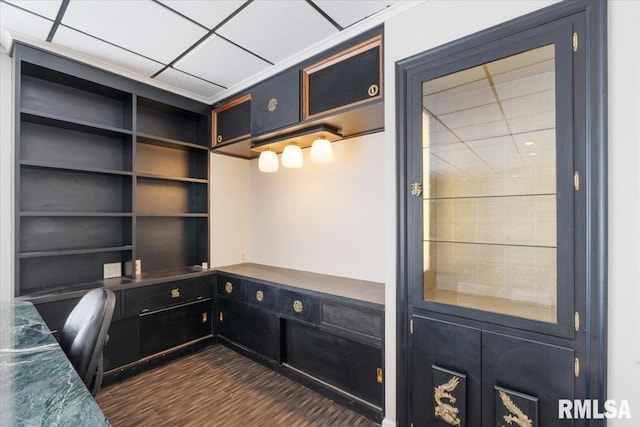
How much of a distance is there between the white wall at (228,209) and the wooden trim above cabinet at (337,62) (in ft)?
4.91

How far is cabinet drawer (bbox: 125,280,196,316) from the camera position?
8.59ft

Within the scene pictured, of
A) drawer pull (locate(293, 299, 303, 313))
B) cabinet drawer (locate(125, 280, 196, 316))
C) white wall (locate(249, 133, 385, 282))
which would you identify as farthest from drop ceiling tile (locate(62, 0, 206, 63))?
drawer pull (locate(293, 299, 303, 313))

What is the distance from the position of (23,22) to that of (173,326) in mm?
2624

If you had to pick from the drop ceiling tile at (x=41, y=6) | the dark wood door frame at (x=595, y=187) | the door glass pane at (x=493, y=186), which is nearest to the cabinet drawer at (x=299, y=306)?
the door glass pane at (x=493, y=186)

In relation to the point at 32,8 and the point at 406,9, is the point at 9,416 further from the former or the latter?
the point at 406,9

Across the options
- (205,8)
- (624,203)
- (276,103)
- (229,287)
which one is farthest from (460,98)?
(229,287)

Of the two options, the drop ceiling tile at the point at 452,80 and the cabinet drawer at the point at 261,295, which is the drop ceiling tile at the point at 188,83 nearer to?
the cabinet drawer at the point at 261,295

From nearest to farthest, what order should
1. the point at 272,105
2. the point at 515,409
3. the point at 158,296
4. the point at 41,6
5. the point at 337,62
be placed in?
the point at 515,409
the point at 41,6
the point at 337,62
the point at 272,105
the point at 158,296

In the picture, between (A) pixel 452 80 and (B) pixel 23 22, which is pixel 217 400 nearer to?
(A) pixel 452 80

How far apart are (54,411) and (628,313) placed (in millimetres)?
2066

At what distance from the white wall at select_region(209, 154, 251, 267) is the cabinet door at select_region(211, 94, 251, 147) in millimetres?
304

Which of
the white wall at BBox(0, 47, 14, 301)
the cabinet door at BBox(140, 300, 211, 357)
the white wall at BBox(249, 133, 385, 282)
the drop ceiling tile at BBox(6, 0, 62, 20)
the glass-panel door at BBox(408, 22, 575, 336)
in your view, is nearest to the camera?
the glass-panel door at BBox(408, 22, 575, 336)

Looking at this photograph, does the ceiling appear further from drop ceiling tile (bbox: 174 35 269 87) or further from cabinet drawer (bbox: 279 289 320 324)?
cabinet drawer (bbox: 279 289 320 324)

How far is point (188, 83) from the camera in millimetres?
2941
